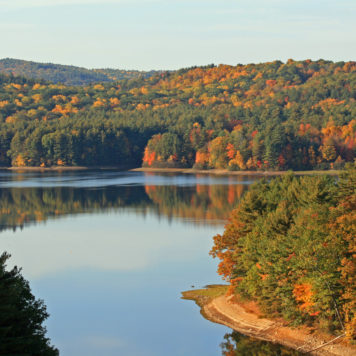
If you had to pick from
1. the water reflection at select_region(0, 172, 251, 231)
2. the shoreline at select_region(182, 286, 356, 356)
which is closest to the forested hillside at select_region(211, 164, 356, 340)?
the shoreline at select_region(182, 286, 356, 356)

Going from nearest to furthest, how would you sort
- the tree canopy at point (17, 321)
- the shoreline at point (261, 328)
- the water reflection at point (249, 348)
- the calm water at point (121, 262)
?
the tree canopy at point (17, 321) < the shoreline at point (261, 328) < the water reflection at point (249, 348) < the calm water at point (121, 262)

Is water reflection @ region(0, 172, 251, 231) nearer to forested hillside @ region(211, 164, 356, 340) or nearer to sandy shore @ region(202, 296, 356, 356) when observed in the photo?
forested hillside @ region(211, 164, 356, 340)

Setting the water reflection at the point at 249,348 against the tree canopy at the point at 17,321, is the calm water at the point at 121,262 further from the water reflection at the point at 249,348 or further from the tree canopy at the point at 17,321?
the tree canopy at the point at 17,321

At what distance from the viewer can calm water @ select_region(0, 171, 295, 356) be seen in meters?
40.1

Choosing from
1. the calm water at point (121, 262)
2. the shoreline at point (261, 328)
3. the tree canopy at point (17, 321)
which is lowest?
the calm water at point (121, 262)

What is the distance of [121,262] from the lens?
6103 centimetres

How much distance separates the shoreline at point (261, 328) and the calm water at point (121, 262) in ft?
2.59

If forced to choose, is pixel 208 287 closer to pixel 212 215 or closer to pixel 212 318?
pixel 212 318

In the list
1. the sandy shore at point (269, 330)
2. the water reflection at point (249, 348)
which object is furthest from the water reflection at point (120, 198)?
the water reflection at point (249, 348)

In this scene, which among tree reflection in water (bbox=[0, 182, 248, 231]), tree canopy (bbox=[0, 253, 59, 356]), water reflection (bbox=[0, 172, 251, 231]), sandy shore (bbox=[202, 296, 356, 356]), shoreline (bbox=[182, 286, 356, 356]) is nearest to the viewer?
tree canopy (bbox=[0, 253, 59, 356])

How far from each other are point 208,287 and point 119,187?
83850mm

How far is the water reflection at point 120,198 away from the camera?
307ft

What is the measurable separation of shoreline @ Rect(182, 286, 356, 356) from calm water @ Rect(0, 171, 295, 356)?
2.59 ft

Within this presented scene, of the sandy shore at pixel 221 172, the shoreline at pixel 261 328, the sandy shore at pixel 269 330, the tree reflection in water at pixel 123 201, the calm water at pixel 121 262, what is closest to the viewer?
the sandy shore at pixel 269 330
